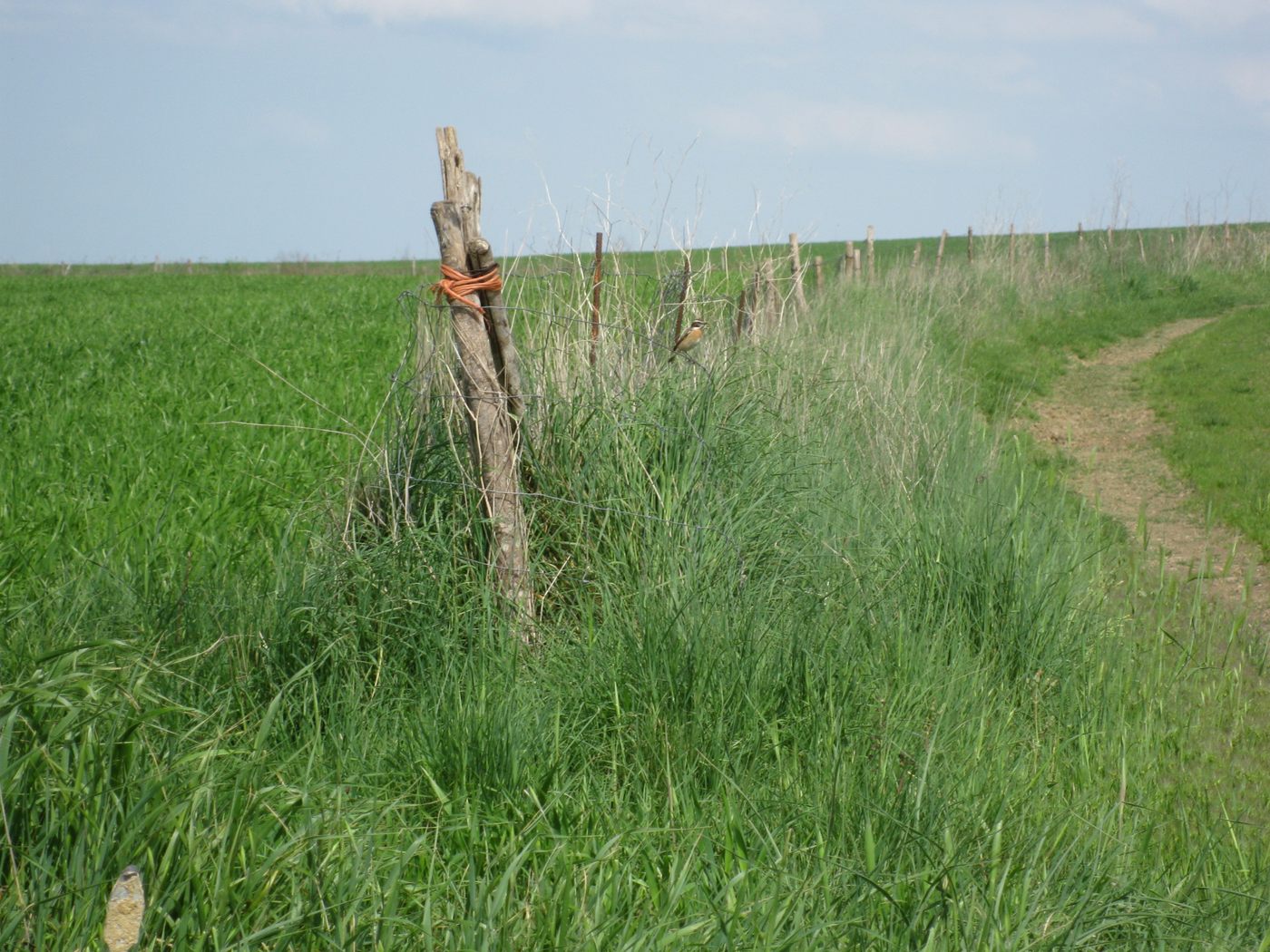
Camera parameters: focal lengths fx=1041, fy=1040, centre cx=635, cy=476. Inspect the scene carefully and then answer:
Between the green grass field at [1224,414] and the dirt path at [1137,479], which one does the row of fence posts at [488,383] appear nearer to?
the dirt path at [1137,479]

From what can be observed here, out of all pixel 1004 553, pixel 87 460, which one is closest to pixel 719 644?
pixel 1004 553

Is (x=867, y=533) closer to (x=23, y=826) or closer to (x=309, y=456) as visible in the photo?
(x=23, y=826)

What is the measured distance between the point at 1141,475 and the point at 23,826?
866cm

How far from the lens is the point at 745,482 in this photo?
4.25 meters

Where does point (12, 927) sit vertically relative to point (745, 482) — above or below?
below

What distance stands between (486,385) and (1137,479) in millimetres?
6832

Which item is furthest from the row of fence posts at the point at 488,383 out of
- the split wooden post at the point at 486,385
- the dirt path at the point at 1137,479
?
the dirt path at the point at 1137,479

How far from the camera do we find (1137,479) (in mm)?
8734

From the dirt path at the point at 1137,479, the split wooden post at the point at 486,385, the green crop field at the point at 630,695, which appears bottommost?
the dirt path at the point at 1137,479

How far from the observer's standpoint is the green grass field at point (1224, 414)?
7736 mm

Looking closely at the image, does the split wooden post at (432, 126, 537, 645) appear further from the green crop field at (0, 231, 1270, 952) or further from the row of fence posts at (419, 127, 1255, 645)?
the green crop field at (0, 231, 1270, 952)

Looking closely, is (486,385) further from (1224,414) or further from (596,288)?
(1224,414)

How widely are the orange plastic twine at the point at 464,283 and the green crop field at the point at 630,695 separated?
1.01ft

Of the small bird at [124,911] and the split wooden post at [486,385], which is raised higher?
the split wooden post at [486,385]
